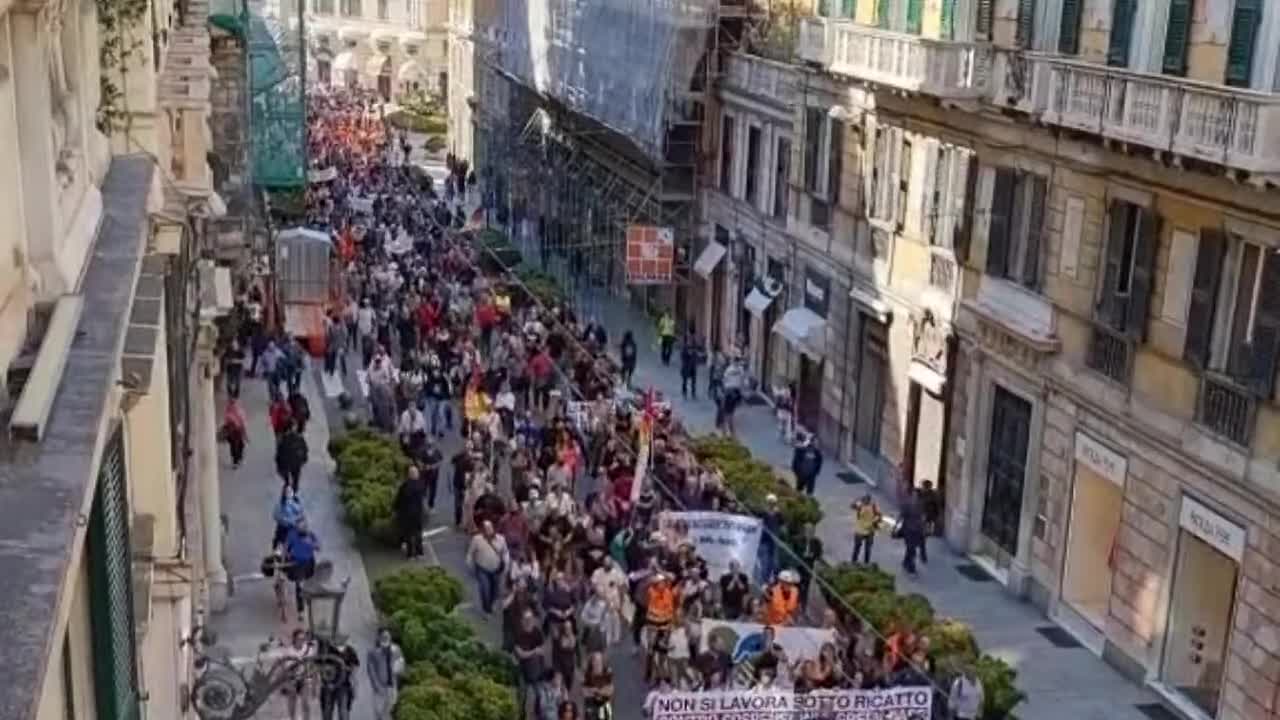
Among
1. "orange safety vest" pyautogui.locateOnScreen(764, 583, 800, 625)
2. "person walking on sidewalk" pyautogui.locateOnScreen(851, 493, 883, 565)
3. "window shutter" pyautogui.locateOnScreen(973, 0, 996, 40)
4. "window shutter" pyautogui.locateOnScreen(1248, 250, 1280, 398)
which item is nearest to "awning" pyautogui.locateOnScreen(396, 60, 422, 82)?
"window shutter" pyautogui.locateOnScreen(973, 0, 996, 40)

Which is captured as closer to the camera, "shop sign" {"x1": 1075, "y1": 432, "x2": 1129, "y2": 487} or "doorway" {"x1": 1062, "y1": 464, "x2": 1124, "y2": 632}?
"shop sign" {"x1": 1075, "y1": 432, "x2": 1129, "y2": 487}

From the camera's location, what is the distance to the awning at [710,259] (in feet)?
125

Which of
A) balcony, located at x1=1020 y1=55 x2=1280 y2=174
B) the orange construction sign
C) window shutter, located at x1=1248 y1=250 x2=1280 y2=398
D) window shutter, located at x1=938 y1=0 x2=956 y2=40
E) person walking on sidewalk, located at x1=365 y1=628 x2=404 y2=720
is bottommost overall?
person walking on sidewalk, located at x1=365 y1=628 x2=404 y2=720

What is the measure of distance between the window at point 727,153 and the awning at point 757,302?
132 inches

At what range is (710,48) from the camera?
3741 centimetres

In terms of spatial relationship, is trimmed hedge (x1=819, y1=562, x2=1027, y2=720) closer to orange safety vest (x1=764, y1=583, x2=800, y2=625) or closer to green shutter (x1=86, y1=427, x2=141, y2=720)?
orange safety vest (x1=764, y1=583, x2=800, y2=625)

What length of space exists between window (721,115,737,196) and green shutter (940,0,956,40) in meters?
10.9

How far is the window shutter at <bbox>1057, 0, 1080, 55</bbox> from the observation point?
22.6 metres

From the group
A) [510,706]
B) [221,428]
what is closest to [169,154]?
[510,706]

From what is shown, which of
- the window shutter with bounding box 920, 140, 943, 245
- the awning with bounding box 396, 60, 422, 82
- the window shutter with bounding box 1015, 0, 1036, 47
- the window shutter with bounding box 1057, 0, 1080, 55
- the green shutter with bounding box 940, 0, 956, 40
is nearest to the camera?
the window shutter with bounding box 1057, 0, 1080, 55

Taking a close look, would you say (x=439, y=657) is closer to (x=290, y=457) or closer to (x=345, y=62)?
(x=290, y=457)

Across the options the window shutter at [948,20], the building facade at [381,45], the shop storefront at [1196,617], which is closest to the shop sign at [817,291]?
the window shutter at [948,20]

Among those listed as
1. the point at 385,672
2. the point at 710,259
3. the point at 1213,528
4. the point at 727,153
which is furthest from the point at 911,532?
the point at 727,153

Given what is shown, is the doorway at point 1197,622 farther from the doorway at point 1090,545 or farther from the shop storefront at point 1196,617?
the doorway at point 1090,545
